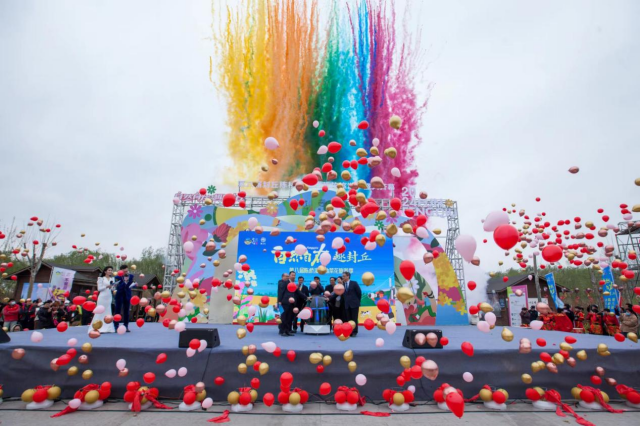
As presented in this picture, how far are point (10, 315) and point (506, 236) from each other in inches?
438

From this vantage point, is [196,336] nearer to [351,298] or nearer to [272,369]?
[272,369]

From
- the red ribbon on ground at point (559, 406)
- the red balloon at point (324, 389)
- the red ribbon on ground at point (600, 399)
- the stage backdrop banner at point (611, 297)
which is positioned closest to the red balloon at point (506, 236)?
the red ribbon on ground at point (559, 406)

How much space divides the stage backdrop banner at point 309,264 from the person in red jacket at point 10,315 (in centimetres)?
547

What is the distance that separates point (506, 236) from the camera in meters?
3.80

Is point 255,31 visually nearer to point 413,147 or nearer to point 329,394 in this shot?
point 413,147

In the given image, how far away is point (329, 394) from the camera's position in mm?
4176

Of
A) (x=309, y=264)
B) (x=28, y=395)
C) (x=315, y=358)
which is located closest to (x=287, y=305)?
(x=315, y=358)

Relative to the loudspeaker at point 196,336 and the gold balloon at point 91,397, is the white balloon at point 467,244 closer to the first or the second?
the loudspeaker at point 196,336

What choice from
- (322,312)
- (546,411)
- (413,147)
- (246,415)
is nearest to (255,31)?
(413,147)

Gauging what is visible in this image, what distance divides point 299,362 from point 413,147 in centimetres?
1068

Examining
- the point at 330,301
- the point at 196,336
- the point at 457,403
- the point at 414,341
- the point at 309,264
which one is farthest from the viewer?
the point at 309,264

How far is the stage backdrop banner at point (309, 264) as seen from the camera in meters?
10.9

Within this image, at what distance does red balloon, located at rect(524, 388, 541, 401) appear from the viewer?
4.12 meters

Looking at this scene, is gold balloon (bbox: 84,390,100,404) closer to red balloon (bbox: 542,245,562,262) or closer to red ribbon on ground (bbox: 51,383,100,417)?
red ribbon on ground (bbox: 51,383,100,417)
